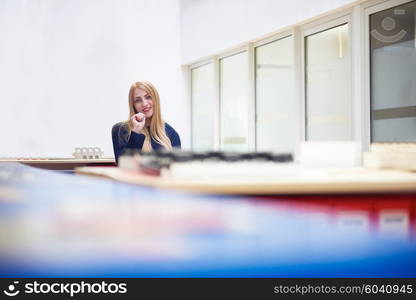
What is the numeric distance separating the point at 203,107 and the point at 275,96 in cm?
212

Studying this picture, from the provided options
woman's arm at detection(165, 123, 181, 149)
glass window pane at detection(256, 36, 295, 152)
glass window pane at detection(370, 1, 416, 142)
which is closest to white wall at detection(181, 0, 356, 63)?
glass window pane at detection(256, 36, 295, 152)

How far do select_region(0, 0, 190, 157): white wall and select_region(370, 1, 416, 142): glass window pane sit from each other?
4.32 m

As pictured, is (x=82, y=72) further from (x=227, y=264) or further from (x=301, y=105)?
(x=227, y=264)

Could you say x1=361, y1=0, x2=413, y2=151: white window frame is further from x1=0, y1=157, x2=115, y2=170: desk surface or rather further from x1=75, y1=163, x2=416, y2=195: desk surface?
x1=75, y1=163, x2=416, y2=195: desk surface

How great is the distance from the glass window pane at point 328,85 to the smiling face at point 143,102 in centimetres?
229

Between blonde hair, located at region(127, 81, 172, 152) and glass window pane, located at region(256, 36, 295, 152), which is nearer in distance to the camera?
blonde hair, located at region(127, 81, 172, 152)

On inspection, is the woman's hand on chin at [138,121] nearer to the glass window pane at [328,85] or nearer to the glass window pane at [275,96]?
the glass window pane at [328,85]

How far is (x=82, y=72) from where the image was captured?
820cm

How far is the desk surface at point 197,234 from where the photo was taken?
160 cm

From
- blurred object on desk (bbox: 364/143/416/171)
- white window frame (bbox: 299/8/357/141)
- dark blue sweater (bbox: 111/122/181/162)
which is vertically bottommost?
blurred object on desk (bbox: 364/143/416/171)

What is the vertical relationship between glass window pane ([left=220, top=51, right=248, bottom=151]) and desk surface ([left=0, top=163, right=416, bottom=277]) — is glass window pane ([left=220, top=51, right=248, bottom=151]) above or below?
above

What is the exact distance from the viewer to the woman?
3654mm

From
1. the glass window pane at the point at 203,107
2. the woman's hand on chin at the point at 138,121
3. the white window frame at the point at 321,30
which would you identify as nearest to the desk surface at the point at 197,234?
the woman's hand on chin at the point at 138,121

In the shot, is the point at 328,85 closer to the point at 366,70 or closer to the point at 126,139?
the point at 366,70
